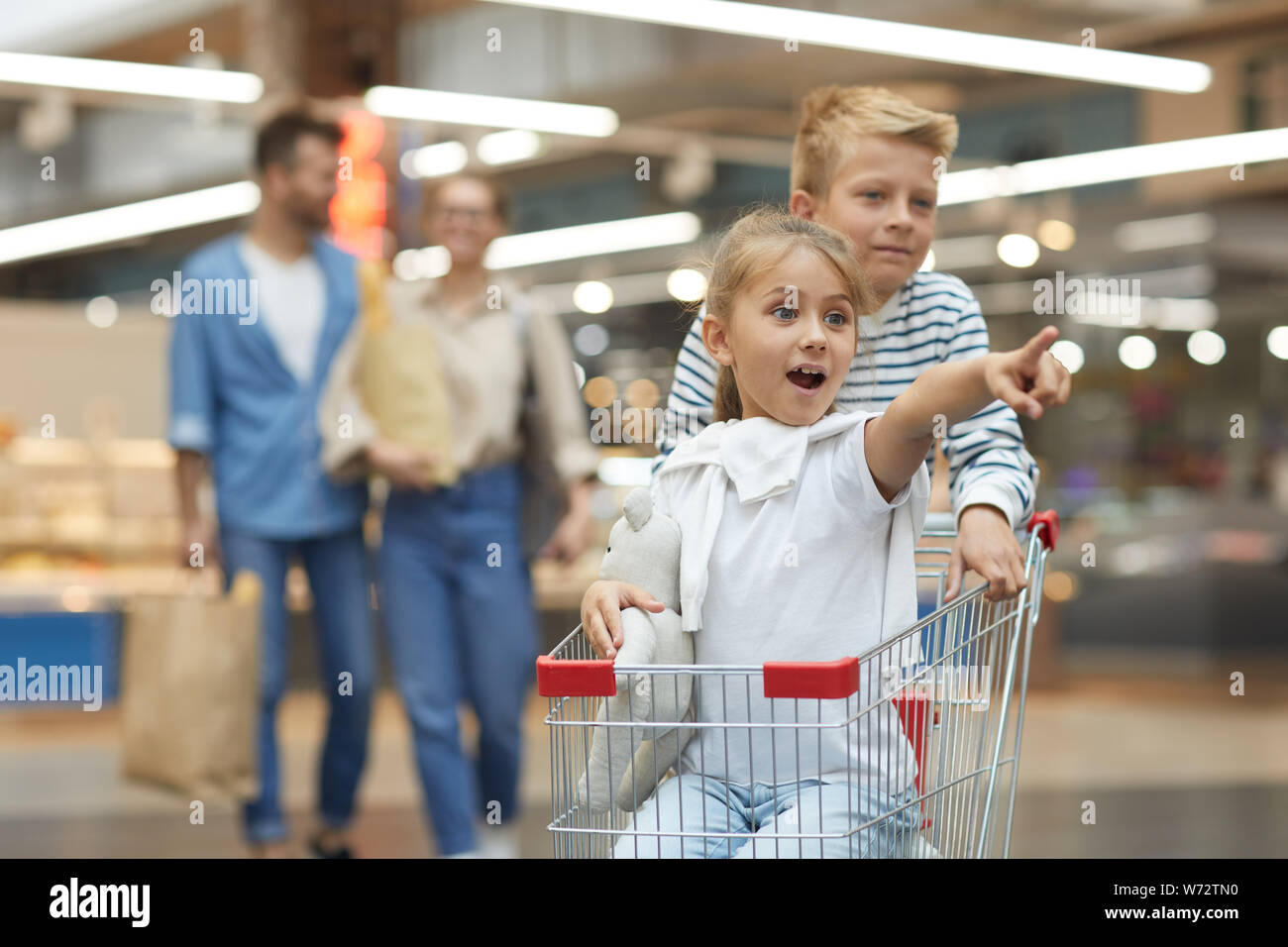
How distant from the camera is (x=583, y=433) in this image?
4.06m

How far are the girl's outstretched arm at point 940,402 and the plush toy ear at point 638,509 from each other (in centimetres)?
29

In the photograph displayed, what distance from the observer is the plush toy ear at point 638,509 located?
1.89 metres

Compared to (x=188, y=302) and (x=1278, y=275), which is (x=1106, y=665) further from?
(x=188, y=302)

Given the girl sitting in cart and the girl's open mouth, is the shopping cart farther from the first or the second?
the girl's open mouth

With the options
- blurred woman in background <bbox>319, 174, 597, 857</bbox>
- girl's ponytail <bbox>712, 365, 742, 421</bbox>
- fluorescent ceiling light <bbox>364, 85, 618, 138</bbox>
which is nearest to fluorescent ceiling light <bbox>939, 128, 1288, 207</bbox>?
fluorescent ceiling light <bbox>364, 85, 618, 138</bbox>

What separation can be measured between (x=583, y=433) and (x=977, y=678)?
2.19m

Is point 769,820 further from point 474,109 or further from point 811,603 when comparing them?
point 474,109

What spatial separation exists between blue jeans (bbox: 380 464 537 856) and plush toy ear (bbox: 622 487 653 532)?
2.06 meters

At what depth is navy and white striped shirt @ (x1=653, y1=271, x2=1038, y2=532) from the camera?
209cm

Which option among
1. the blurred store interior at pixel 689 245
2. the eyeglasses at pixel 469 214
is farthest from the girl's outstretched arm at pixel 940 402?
the blurred store interior at pixel 689 245

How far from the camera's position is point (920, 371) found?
219cm

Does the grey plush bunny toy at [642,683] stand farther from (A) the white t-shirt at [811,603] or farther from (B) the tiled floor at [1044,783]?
(B) the tiled floor at [1044,783]

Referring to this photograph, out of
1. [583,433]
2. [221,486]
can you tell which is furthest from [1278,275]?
[221,486]

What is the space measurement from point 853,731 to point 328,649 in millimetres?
2536
